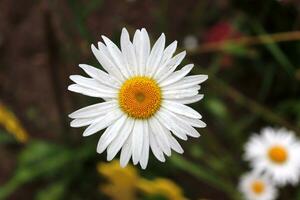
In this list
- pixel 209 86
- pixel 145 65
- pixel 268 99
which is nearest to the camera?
pixel 145 65

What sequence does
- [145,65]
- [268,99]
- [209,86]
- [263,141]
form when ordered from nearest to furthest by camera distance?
[145,65]
[263,141]
[209,86]
[268,99]

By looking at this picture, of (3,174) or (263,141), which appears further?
(3,174)

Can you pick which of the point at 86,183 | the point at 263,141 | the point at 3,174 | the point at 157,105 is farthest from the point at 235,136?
the point at 157,105

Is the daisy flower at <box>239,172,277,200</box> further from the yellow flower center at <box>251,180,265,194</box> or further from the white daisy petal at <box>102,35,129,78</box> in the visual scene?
the white daisy petal at <box>102,35,129,78</box>

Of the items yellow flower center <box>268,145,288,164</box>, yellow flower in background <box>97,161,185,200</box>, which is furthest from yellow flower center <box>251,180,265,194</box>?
yellow flower in background <box>97,161,185,200</box>

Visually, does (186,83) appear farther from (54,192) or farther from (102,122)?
(54,192)

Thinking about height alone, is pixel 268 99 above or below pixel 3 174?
above

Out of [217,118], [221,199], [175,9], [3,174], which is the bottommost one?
[3,174]

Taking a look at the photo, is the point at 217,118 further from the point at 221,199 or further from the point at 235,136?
the point at 221,199
